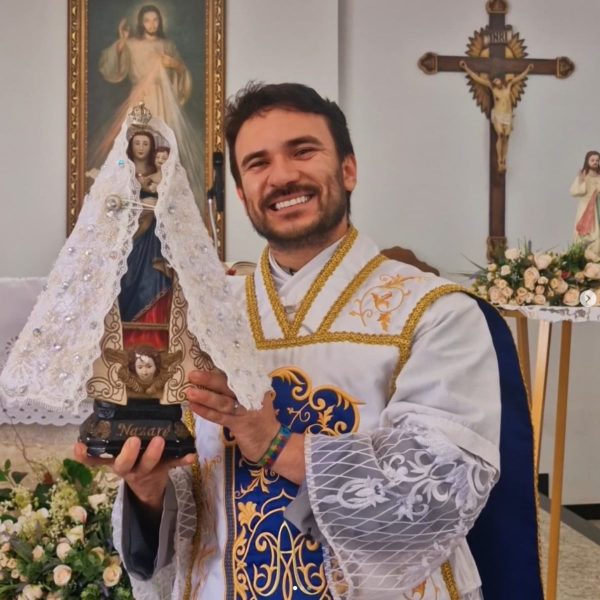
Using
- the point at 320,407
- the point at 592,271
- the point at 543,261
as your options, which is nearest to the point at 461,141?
the point at 543,261

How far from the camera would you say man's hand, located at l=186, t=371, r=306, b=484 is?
1.27 m

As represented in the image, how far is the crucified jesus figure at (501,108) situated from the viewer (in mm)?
6336

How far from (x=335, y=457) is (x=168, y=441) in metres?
0.27

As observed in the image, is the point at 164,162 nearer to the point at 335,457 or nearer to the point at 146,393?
the point at 146,393

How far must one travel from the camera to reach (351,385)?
156 cm

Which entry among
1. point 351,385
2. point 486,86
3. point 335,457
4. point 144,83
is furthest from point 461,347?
point 486,86

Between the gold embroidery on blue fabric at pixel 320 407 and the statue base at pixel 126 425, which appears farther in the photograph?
the gold embroidery on blue fabric at pixel 320 407

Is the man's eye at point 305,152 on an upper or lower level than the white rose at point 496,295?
upper

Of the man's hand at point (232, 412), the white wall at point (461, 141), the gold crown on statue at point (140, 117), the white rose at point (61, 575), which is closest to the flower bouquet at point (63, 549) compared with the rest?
the white rose at point (61, 575)

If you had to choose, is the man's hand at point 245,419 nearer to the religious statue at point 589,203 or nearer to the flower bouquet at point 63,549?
the flower bouquet at point 63,549

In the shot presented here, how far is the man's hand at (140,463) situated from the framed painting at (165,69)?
4241 mm

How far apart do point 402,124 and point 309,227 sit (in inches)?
188

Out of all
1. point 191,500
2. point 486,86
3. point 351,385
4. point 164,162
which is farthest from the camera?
point 486,86

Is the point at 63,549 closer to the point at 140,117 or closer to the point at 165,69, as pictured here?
the point at 140,117
